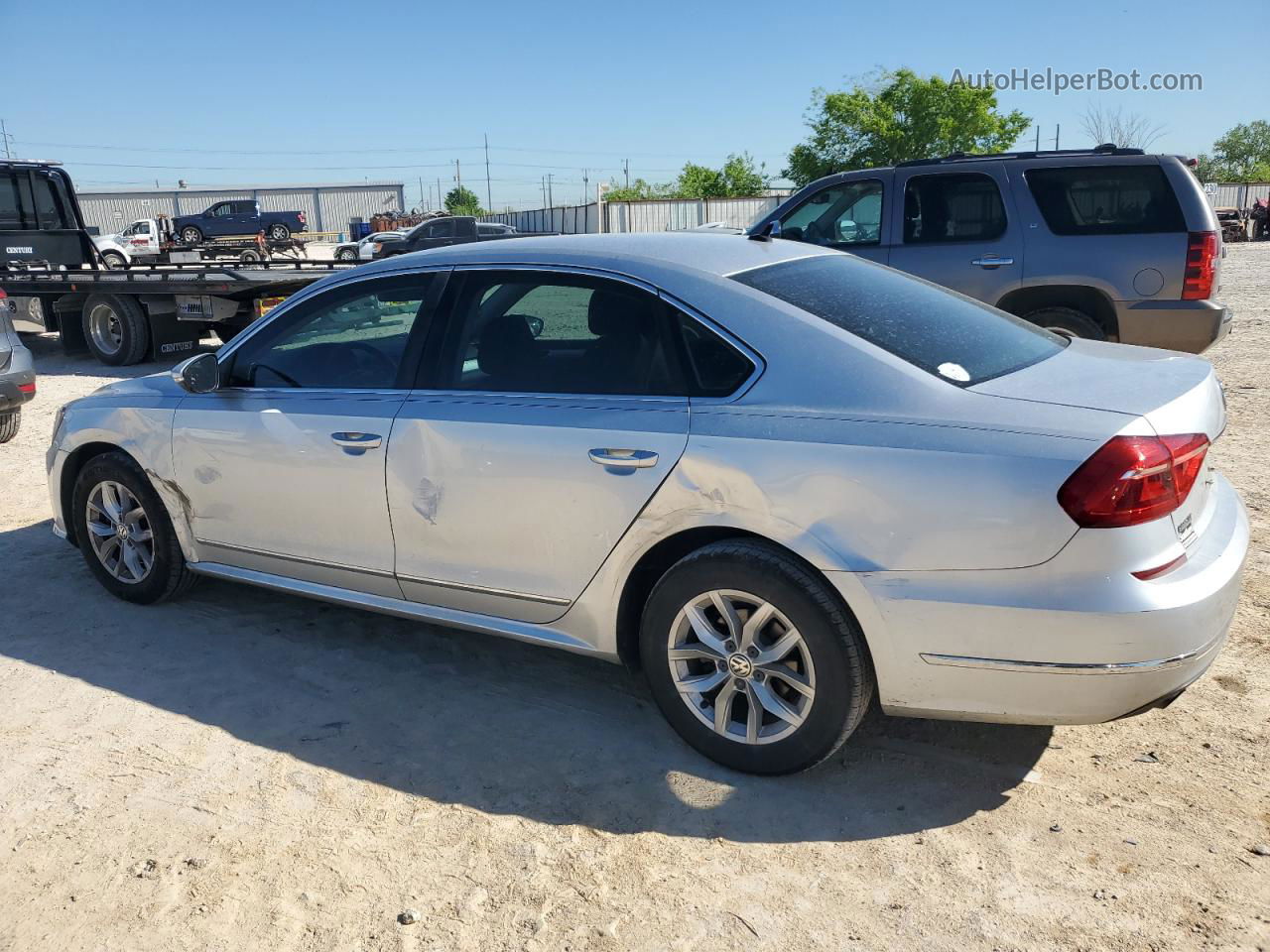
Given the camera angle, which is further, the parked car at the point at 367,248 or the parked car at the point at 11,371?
the parked car at the point at 367,248

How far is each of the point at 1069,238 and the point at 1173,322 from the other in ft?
3.13

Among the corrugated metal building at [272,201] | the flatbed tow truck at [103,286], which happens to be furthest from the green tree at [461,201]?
the flatbed tow truck at [103,286]

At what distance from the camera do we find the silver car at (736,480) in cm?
270

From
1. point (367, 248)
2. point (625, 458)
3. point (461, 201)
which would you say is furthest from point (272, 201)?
point (625, 458)

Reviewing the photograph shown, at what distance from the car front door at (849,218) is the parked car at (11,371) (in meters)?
6.27

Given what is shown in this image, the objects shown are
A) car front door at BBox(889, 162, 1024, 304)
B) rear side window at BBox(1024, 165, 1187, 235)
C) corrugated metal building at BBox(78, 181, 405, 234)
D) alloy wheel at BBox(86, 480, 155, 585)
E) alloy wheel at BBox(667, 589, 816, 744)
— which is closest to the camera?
alloy wheel at BBox(667, 589, 816, 744)

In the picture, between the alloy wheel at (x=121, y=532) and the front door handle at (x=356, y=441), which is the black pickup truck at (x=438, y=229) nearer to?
the alloy wheel at (x=121, y=532)

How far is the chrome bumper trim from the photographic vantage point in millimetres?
2668

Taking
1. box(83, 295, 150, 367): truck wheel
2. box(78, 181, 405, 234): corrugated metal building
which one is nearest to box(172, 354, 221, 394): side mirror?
box(83, 295, 150, 367): truck wheel

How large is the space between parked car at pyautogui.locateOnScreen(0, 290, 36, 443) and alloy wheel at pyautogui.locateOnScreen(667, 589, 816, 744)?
689 centimetres

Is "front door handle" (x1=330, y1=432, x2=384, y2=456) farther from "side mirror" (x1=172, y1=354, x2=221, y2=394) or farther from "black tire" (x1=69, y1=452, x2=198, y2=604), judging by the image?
"black tire" (x1=69, y1=452, x2=198, y2=604)

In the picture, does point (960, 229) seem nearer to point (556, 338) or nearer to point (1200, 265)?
point (1200, 265)

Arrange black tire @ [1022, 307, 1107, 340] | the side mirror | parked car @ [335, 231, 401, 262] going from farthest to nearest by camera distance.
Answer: parked car @ [335, 231, 401, 262] → black tire @ [1022, 307, 1107, 340] → the side mirror

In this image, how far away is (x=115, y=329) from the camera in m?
13.0
